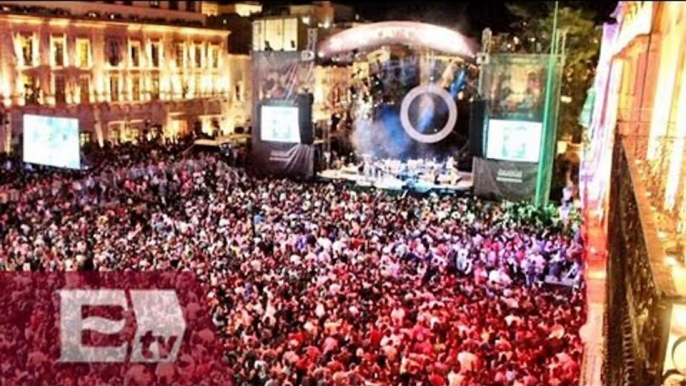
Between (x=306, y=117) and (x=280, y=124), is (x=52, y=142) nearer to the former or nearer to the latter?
(x=280, y=124)

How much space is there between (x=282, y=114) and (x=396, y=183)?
526 cm

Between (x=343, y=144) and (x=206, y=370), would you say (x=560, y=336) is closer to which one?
(x=206, y=370)

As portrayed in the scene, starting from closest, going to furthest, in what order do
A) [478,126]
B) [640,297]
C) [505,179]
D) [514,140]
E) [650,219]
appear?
1. [640,297]
2. [650,219]
3. [514,140]
4. [505,179]
5. [478,126]

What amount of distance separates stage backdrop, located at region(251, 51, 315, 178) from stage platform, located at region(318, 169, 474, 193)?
5.39 feet

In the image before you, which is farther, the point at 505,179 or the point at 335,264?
the point at 505,179

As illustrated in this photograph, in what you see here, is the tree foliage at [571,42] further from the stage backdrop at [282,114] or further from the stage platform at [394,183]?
the stage backdrop at [282,114]

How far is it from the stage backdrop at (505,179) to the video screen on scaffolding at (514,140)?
236mm

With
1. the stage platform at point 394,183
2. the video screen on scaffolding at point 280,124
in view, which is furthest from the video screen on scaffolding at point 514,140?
the video screen on scaffolding at point 280,124

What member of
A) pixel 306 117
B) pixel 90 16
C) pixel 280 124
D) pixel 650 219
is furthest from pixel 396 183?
pixel 650 219

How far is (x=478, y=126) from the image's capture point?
25.1 metres

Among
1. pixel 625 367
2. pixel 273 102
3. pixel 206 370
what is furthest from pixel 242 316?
pixel 273 102

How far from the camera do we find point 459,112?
38.1m

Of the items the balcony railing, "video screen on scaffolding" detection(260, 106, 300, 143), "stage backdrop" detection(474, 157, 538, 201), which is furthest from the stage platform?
the balcony railing

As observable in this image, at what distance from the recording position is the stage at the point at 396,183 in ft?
92.2
